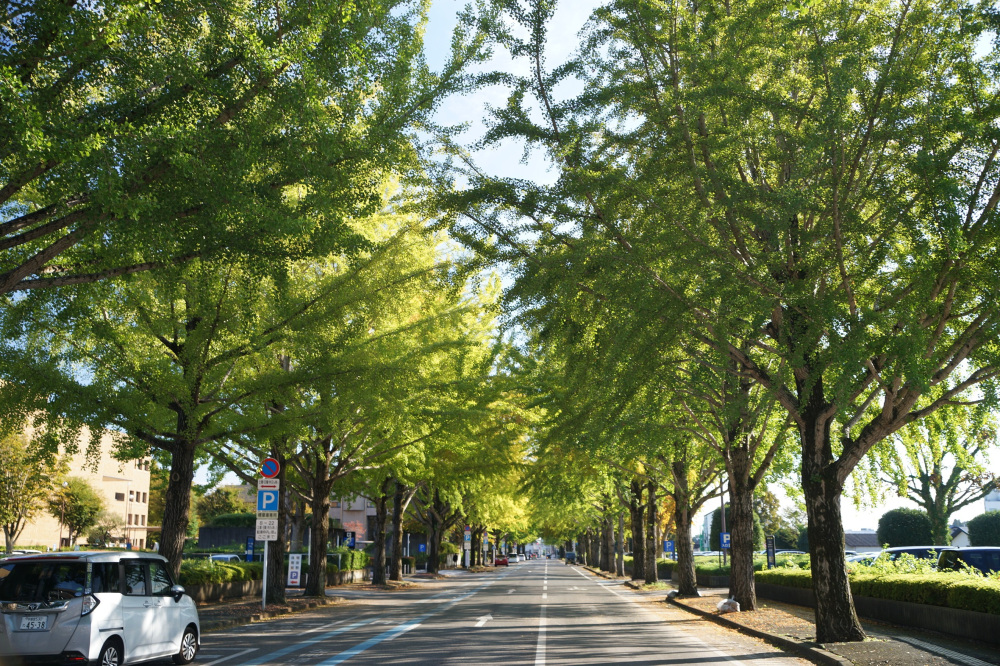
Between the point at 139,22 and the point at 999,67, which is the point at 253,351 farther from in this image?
the point at 999,67

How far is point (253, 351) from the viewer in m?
15.0

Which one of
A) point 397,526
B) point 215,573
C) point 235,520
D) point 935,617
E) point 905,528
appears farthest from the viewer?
point 235,520

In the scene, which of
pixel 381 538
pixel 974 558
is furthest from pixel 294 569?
pixel 974 558

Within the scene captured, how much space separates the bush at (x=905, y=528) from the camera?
47.8 metres

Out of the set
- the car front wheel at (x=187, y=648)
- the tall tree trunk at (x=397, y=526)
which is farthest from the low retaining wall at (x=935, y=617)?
the tall tree trunk at (x=397, y=526)

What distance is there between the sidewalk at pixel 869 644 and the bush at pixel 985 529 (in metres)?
36.9

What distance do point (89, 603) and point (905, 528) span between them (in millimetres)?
50998

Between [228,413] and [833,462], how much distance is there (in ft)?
39.0

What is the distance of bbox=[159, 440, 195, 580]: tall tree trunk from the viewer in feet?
51.2

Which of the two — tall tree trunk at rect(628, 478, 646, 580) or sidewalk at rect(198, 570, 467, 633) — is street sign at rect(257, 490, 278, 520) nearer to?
sidewalk at rect(198, 570, 467, 633)

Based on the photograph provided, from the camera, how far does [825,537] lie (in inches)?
505

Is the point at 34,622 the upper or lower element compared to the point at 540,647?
upper

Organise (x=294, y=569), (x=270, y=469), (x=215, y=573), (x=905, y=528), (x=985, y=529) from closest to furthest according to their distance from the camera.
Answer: (x=270, y=469), (x=215, y=573), (x=294, y=569), (x=985, y=529), (x=905, y=528)

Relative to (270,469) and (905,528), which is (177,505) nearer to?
(270,469)
